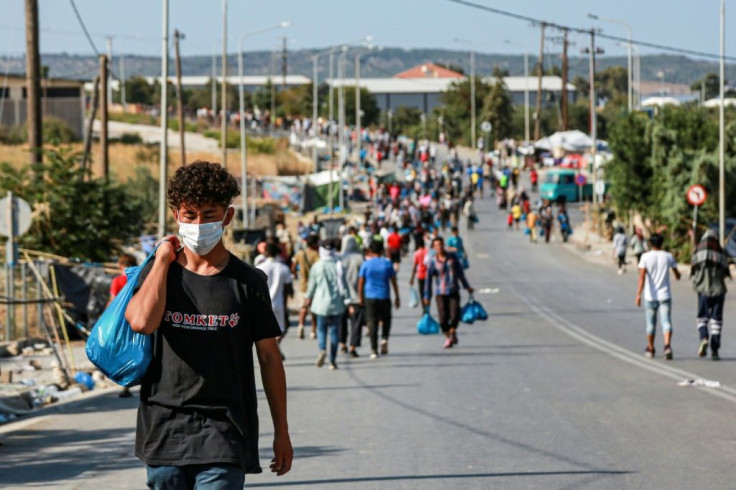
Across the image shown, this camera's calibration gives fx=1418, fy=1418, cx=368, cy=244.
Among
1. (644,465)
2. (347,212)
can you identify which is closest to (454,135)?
(347,212)

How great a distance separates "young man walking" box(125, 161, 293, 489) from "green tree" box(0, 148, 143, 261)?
22803 mm

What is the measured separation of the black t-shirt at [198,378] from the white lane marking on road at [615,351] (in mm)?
9130

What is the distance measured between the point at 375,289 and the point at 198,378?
45.6 ft

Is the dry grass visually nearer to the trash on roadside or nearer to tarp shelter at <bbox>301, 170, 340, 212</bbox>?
tarp shelter at <bbox>301, 170, 340, 212</bbox>

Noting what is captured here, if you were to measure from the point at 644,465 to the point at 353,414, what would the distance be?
149 inches

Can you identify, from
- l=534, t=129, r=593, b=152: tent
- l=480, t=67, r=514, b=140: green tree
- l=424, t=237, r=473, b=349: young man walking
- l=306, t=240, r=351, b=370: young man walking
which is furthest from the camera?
l=480, t=67, r=514, b=140: green tree

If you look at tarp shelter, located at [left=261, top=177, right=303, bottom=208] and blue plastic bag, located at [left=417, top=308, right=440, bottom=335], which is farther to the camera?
tarp shelter, located at [left=261, top=177, right=303, bottom=208]

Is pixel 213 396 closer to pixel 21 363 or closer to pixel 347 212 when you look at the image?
→ pixel 21 363

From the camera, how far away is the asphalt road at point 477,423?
9.73 metres

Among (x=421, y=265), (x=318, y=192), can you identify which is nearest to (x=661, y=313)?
(x=421, y=265)

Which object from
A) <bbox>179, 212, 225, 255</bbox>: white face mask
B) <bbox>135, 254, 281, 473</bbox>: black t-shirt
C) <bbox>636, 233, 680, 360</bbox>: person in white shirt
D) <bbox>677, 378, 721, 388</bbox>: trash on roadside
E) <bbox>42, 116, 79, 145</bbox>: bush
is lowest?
<bbox>677, 378, 721, 388</bbox>: trash on roadside

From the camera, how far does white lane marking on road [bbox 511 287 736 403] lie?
14.3 meters

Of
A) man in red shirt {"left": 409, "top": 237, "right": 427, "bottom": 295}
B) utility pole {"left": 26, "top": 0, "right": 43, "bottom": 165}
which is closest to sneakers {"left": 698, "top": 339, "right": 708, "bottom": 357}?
man in red shirt {"left": 409, "top": 237, "right": 427, "bottom": 295}

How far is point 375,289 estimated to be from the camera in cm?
1903
